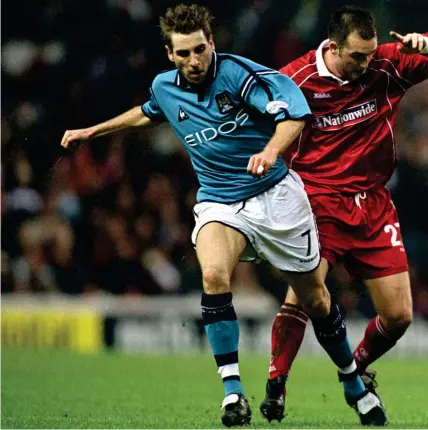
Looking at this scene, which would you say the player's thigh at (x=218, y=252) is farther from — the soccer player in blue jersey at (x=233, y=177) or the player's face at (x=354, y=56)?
the player's face at (x=354, y=56)

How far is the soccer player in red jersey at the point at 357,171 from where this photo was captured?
7129 millimetres

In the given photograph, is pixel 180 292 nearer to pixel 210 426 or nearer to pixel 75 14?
pixel 75 14

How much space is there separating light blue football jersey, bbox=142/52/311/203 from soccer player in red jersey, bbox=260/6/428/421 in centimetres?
75

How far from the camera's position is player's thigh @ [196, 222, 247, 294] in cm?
609

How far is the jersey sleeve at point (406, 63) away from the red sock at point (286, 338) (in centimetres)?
159

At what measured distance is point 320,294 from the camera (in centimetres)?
661

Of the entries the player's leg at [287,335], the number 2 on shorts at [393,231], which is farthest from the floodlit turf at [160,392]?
the number 2 on shorts at [393,231]

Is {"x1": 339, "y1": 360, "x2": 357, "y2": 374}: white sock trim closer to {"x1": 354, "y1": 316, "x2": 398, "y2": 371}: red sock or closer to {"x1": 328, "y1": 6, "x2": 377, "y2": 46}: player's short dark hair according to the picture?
{"x1": 354, "y1": 316, "x2": 398, "y2": 371}: red sock

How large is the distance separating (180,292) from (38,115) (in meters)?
3.66

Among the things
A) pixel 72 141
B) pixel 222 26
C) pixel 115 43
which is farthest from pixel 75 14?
pixel 72 141

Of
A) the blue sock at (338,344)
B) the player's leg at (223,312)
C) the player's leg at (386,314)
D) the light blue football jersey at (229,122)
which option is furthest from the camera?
the player's leg at (386,314)

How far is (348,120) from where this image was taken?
284 inches

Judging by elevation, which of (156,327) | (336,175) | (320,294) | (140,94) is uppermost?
(140,94)

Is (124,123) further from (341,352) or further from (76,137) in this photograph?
(341,352)
